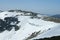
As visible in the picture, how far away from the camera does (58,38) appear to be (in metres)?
62.2

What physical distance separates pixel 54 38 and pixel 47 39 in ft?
7.34

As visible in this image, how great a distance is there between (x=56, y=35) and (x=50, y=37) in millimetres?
2638

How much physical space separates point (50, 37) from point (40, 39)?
128 inches

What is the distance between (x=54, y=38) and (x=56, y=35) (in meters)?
1.95

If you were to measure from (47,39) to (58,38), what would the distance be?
3607 millimetres

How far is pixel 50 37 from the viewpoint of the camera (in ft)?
210

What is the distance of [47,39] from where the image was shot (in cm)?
6378

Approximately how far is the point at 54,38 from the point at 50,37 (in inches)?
50.9

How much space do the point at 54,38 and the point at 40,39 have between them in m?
4.45

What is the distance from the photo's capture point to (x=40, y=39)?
63.5 m

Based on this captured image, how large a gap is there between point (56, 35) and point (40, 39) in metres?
5.72
